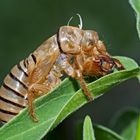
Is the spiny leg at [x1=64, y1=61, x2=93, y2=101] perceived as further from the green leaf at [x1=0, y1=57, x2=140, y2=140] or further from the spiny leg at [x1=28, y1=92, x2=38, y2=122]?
the spiny leg at [x1=28, y1=92, x2=38, y2=122]

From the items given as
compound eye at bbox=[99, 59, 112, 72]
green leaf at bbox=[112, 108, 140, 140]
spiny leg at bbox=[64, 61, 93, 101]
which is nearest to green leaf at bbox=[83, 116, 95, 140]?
spiny leg at bbox=[64, 61, 93, 101]

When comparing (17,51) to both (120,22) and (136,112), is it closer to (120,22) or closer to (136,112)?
(120,22)

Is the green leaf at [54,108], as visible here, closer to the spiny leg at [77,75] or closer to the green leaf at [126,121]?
the spiny leg at [77,75]

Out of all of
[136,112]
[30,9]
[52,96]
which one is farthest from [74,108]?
[30,9]

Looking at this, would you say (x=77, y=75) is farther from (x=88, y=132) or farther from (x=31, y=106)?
(x=88, y=132)

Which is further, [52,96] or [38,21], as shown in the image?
[38,21]

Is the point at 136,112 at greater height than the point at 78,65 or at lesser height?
lesser

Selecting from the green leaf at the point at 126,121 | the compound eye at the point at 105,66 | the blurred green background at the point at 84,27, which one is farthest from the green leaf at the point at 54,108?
the blurred green background at the point at 84,27

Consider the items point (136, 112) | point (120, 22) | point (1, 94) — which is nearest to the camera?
point (1, 94)
